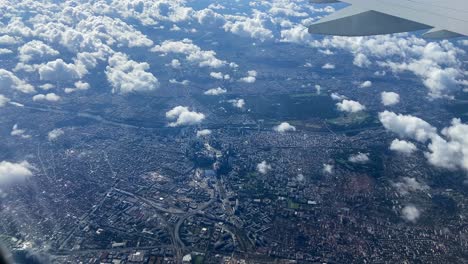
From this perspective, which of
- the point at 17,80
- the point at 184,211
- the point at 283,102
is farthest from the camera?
the point at 17,80

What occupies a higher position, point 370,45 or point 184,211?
point 184,211

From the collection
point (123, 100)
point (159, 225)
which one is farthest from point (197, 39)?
point (159, 225)

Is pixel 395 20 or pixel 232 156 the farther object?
pixel 232 156

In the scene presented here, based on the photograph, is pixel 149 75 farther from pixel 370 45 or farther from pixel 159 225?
pixel 370 45

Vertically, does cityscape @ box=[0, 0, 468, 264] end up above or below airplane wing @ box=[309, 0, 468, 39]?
below

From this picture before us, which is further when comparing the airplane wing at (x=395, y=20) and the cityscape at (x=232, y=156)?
the cityscape at (x=232, y=156)

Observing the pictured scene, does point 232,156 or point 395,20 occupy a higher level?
point 395,20

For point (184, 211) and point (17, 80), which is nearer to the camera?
point (184, 211)

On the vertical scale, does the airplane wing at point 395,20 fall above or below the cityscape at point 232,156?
above
